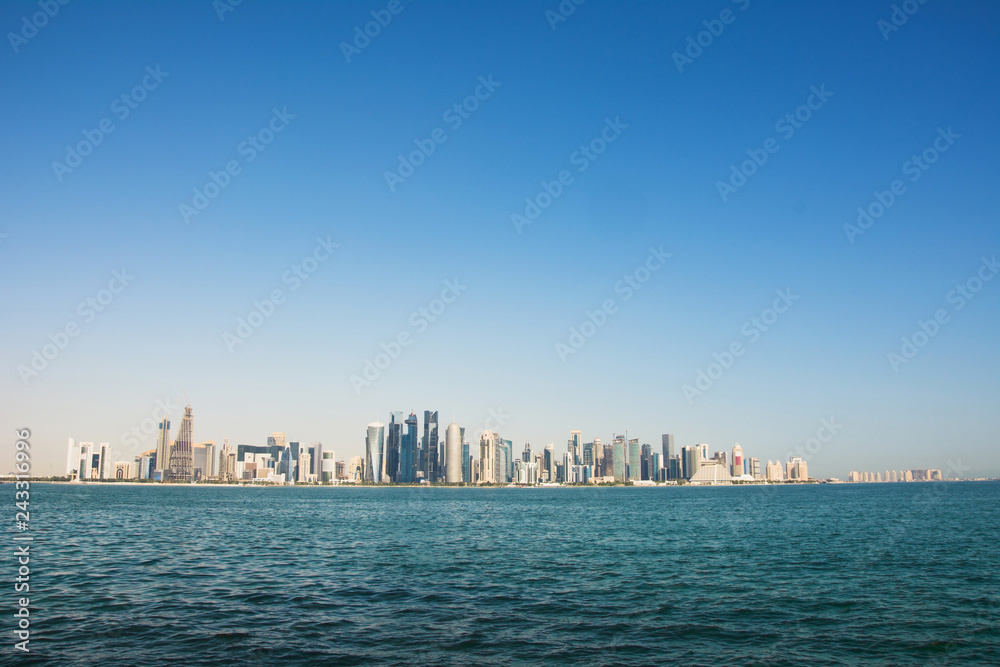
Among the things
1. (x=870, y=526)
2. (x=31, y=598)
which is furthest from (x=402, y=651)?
(x=870, y=526)

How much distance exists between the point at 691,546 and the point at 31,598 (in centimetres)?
4820

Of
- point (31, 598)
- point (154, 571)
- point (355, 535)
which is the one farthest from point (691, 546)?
point (31, 598)

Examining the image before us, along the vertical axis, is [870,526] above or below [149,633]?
below

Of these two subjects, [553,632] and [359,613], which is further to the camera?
[359,613]

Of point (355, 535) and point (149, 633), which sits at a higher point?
point (149, 633)

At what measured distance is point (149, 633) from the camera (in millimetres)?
24547

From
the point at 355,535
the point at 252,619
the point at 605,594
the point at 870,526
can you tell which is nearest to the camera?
the point at 252,619

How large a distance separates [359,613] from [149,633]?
28.5ft

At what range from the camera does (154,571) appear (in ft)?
128

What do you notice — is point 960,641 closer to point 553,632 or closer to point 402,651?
point 553,632

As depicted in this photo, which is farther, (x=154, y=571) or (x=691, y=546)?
(x=691, y=546)

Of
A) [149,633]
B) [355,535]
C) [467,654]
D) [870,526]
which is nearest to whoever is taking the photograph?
[467,654]

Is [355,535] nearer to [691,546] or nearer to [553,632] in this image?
[691,546]

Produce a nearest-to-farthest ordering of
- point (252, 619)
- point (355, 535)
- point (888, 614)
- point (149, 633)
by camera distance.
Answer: point (149, 633), point (252, 619), point (888, 614), point (355, 535)
